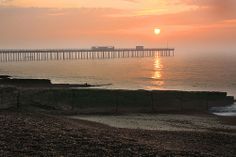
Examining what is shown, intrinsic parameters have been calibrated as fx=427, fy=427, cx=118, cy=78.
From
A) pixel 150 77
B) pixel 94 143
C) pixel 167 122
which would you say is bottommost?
pixel 150 77

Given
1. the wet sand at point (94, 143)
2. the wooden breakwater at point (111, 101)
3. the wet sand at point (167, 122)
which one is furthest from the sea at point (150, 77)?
the wet sand at point (94, 143)

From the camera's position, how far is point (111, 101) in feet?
89.8

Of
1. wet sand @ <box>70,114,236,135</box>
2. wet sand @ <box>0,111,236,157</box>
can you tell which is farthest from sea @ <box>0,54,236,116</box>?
wet sand @ <box>0,111,236,157</box>

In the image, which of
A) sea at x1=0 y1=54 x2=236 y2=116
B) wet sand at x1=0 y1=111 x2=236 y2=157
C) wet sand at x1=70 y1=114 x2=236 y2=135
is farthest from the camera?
sea at x1=0 y1=54 x2=236 y2=116

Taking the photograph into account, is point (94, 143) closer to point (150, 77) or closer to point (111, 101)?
point (111, 101)

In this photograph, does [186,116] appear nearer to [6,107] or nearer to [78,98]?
[78,98]

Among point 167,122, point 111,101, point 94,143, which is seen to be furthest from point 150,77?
point 94,143

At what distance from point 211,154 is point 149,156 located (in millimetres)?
2229

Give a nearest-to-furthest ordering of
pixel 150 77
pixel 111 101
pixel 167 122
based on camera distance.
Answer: pixel 167 122 < pixel 111 101 < pixel 150 77

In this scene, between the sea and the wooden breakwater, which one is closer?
the wooden breakwater

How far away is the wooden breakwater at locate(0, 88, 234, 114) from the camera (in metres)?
25.5

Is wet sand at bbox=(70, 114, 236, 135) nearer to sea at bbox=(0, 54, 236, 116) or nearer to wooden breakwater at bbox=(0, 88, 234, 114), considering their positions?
wooden breakwater at bbox=(0, 88, 234, 114)

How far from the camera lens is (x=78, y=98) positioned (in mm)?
27406

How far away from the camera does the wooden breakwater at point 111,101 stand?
83.5 ft
